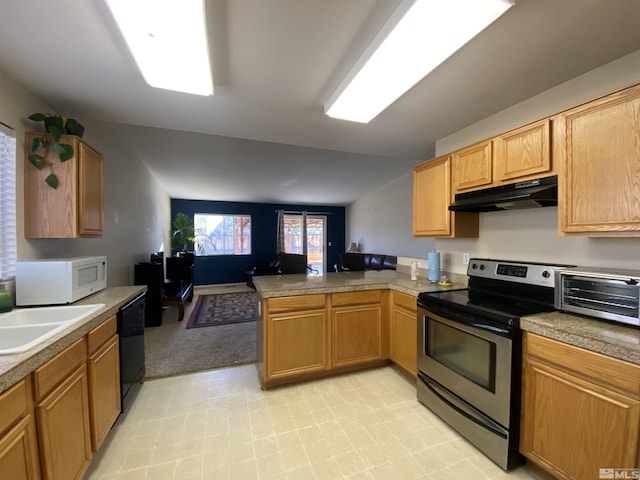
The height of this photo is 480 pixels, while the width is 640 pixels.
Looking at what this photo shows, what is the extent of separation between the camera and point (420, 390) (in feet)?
6.91

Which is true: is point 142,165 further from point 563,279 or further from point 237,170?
point 563,279

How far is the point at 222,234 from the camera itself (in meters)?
7.30

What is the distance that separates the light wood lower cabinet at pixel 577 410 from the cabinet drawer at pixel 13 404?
89.4 inches

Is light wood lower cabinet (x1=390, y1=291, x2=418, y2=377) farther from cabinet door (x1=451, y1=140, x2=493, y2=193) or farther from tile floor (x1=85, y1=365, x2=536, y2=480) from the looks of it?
cabinet door (x1=451, y1=140, x2=493, y2=193)

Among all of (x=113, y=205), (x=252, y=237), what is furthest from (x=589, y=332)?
(x=252, y=237)

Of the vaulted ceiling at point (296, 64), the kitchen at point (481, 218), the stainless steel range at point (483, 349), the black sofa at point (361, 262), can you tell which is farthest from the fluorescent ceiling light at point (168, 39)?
the black sofa at point (361, 262)

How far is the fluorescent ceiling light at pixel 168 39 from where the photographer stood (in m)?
1.15

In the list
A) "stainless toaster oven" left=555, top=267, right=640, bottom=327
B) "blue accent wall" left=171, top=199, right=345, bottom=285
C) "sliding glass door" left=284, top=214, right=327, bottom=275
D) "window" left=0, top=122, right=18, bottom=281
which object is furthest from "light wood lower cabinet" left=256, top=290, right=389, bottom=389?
"sliding glass door" left=284, top=214, right=327, bottom=275

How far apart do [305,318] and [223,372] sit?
3.47 feet

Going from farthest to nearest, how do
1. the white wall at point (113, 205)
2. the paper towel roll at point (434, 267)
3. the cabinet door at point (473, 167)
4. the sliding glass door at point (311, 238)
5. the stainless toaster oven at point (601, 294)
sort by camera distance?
the sliding glass door at point (311, 238), the paper towel roll at point (434, 267), the cabinet door at point (473, 167), the white wall at point (113, 205), the stainless toaster oven at point (601, 294)

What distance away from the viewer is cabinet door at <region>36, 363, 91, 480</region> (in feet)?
3.61

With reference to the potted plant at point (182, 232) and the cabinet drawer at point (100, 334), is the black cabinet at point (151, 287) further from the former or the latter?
the potted plant at point (182, 232)

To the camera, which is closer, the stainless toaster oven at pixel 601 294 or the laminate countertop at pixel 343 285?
the stainless toaster oven at pixel 601 294

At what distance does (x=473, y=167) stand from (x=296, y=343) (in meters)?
2.11
